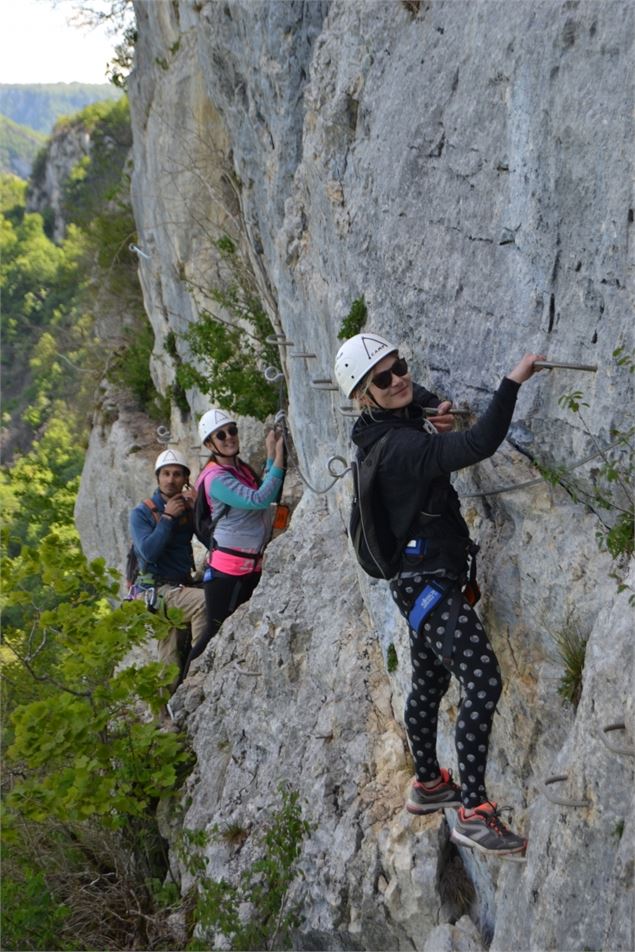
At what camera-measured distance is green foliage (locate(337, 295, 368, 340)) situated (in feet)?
22.2

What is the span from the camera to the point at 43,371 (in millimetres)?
53031

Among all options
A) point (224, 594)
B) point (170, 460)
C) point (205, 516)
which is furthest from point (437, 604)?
point (170, 460)

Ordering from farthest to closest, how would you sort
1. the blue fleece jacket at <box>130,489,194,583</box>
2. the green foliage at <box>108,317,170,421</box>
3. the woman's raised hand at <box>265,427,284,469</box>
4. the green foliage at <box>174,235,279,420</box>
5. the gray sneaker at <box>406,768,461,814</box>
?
1. the green foliage at <box>108,317,170,421</box>
2. the green foliage at <box>174,235,279,420</box>
3. the blue fleece jacket at <box>130,489,194,583</box>
4. the woman's raised hand at <box>265,427,284,469</box>
5. the gray sneaker at <box>406,768,461,814</box>

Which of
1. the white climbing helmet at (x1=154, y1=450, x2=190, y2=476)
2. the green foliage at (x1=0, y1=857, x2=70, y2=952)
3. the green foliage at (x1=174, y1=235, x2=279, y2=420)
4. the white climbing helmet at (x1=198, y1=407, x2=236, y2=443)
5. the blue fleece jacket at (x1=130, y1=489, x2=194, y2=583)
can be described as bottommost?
the green foliage at (x1=0, y1=857, x2=70, y2=952)

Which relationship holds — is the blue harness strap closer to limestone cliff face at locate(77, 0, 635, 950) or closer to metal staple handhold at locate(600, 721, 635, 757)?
limestone cliff face at locate(77, 0, 635, 950)

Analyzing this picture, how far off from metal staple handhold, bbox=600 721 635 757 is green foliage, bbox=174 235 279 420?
280 inches

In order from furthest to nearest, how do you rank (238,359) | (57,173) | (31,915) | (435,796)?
(57,173) < (238,359) < (31,915) < (435,796)

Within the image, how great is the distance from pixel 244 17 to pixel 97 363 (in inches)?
512

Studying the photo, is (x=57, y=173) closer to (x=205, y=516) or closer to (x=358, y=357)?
(x=205, y=516)

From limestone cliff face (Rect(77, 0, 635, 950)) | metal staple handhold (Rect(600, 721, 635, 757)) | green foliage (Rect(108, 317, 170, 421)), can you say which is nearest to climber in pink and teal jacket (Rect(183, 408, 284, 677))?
limestone cliff face (Rect(77, 0, 635, 950))

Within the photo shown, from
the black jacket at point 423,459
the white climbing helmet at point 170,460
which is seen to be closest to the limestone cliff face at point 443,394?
the black jacket at point 423,459

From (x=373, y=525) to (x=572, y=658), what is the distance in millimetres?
1230

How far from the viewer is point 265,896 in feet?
22.9

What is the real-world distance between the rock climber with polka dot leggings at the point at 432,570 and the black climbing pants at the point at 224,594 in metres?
3.84
